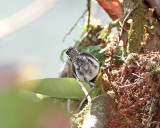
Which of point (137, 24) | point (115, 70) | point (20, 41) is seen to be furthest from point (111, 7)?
point (20, 41)

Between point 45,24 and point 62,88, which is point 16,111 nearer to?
point 62,88

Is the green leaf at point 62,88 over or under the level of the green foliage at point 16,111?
under

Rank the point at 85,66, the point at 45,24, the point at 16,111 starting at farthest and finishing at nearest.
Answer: the point at 45,24
the point at 85,66
the point at 16,111

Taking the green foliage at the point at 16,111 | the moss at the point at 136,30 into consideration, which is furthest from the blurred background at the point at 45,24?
the green foliage at the point at 16,111

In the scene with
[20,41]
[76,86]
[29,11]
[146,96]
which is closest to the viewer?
[146,96]

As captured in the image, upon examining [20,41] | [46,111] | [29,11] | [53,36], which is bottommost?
[53,36]

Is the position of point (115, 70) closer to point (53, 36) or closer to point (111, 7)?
point (111, 7)

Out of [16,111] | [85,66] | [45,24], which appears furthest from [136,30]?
[45,24]

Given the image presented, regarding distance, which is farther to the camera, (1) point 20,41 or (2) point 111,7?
(1) point 20,41

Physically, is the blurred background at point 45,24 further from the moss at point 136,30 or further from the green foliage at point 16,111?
the green foliage at point 16,111

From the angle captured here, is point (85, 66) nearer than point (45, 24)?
Yes

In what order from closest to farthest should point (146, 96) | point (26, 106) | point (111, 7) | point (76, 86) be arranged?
point (26, 106), point (146, 96), point (76, 86), point (111, 7)
